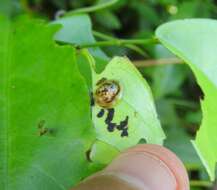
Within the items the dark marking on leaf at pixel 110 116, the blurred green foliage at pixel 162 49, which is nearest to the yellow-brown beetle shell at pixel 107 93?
the dark marking on leaf at pixel 110 116

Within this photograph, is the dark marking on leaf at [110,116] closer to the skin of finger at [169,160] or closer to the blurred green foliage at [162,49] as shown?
the skin of finger at [169,160]

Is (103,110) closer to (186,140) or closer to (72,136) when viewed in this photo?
(72,136)

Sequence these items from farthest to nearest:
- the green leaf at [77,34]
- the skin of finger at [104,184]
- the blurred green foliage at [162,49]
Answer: the blurred green foliage at [162,49], the green leaf at [77,34], the skin of finger at [104,184]

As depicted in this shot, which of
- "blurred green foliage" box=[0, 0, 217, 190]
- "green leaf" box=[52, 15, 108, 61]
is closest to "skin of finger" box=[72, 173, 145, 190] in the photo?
"green leaf" box=[52, 15, 108, 61]

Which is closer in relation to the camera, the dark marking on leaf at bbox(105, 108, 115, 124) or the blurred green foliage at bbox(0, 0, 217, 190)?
the dark marking on leaf at bbox(105, 108, 115, 124)

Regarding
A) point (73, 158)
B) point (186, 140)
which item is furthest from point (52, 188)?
point (186, 140)

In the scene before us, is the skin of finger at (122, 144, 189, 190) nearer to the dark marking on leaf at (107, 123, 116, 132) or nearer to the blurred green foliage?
the dark marking on leaf at (107, 123, 116, 132)
